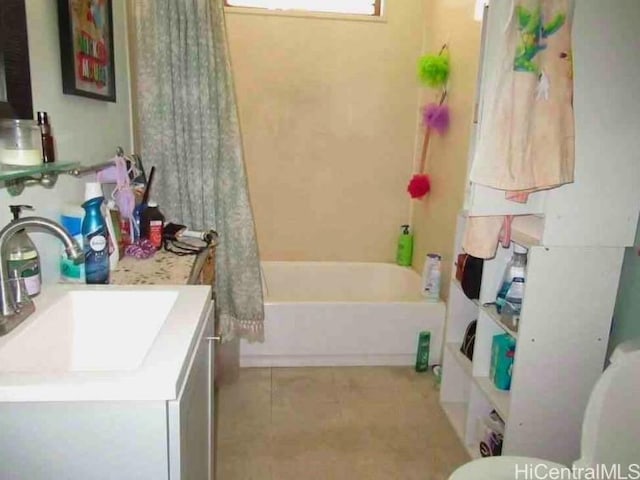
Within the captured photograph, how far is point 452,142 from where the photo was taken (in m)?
2.61

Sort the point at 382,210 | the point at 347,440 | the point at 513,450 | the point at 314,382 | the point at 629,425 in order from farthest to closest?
the point at 382,210 < the point at 314,382 < the point at 347,440 < the point at 513,450 < the point at 629,425

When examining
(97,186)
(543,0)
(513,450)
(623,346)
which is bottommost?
(513,450)

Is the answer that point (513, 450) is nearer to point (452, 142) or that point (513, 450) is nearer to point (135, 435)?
point (135, 435)

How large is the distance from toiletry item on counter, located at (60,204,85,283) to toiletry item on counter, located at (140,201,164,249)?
35 cm

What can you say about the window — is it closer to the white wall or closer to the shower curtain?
the shower curtain

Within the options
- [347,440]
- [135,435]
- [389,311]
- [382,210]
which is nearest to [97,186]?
[135,435]

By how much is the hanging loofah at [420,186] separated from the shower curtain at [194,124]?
4.11 feet

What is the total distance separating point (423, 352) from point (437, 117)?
4.45 ft

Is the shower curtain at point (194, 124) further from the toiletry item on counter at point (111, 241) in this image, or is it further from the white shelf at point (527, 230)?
the white shelf at point (527, 230)

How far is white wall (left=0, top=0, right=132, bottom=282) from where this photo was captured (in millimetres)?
1281

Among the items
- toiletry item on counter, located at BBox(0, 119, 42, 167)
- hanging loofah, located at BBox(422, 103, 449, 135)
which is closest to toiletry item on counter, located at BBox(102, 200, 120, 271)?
toiletry item on counter, located at BBox(0, 119, 42, 167)

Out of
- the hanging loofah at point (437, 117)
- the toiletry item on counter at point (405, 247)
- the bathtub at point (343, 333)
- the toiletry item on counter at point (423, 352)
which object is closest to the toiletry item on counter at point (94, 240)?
the bathtub at point (343, 333)

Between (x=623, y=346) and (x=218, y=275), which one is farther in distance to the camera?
(x=218, y=275)

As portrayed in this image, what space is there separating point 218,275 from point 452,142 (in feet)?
4.82
